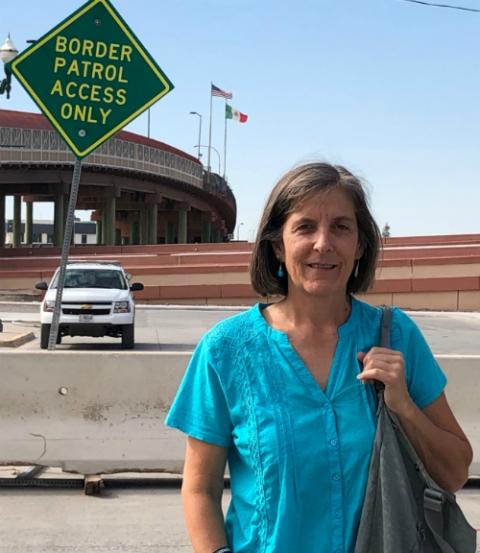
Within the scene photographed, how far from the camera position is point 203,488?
2094 mm

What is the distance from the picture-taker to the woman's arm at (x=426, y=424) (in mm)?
1955

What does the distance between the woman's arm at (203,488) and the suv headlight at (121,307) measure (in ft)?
45.4

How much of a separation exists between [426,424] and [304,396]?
1.04ft

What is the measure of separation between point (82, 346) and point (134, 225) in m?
87.5

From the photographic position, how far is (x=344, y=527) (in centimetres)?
191

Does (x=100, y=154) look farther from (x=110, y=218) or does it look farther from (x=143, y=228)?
(x=143, y=228)

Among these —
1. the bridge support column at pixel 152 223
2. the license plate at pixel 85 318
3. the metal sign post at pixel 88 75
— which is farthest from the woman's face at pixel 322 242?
the bridge support column at pixel 152 223

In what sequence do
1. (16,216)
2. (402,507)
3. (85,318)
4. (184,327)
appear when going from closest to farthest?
(402,507), (85,318), (184,327), (16,216)

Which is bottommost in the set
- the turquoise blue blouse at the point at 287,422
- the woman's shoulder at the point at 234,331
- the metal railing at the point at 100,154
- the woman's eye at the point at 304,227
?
the turquoise blue blouse at the point at 287,422

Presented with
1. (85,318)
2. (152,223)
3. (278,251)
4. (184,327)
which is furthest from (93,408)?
(152,223)

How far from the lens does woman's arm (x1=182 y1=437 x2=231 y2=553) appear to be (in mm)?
2047

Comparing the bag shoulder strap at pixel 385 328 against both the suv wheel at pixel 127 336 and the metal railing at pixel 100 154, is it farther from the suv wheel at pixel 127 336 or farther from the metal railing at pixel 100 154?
the metal railing at pixel 100 154

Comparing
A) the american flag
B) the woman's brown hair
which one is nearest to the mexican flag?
the american flag

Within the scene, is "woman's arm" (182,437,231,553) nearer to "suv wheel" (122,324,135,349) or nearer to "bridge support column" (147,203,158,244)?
"suv wheel" (122,324,135,349)
